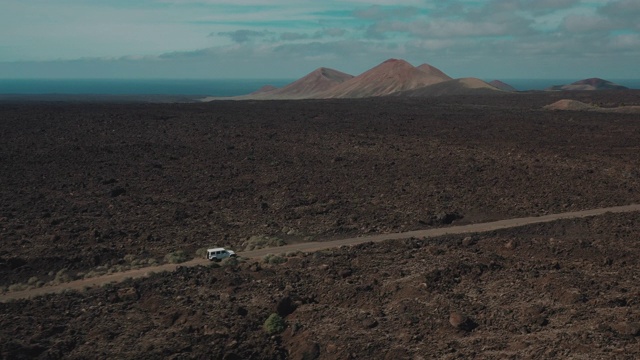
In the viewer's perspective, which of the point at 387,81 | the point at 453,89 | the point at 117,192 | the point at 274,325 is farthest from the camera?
the point at 387,81

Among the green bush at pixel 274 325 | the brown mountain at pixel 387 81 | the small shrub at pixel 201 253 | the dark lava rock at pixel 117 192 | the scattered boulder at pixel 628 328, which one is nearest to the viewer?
the scattered boulder at pixel 628 328

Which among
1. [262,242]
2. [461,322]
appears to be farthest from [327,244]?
[461,322]

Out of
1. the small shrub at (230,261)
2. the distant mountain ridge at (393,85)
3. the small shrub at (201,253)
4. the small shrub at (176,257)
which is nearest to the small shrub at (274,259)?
the small shrub at (230,261)

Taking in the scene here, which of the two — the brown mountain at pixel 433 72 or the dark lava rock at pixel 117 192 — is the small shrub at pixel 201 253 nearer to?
the dark lava rock at pixel 117 192

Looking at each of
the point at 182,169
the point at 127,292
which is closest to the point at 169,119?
the point at 182,169

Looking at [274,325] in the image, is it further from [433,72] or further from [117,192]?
[433,72]

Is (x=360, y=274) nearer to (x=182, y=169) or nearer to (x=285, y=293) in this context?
(x=285, y=293)

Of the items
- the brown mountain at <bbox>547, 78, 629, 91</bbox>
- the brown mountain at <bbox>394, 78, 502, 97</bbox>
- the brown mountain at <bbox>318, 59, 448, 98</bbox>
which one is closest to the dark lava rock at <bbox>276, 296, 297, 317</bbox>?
the brown mountain at <bbox>394, 78, 502, 97</bbox>
